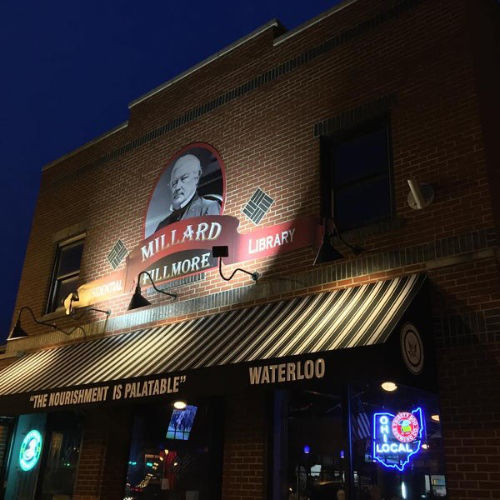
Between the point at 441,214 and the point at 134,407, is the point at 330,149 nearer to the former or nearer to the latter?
the point at 441,214

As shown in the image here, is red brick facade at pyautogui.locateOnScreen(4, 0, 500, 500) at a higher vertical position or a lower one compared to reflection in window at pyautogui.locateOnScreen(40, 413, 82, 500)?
higher

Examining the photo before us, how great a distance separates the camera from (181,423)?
8648 millimetres

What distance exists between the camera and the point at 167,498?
331 inches

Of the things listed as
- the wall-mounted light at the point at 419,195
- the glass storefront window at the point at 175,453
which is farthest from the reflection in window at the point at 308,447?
the wall-mounted light at the point at 419,195

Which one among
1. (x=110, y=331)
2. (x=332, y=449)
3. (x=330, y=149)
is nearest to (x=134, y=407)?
(x=110, y=331)

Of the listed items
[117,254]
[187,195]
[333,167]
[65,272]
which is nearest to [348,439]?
[333,167]

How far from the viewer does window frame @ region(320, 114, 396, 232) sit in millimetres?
7695

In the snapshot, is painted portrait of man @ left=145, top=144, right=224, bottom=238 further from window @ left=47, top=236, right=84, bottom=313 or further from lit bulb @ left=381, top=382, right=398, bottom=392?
lit bulb @ left=381, top=382, right=398, bottom=392

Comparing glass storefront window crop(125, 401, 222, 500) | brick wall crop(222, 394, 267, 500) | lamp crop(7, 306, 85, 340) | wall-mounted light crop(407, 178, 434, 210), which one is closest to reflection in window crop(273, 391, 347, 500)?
brick wall crop(222, 394, 267, 500)

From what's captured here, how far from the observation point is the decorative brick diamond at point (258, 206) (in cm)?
866

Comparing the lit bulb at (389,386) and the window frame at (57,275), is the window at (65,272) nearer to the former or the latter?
the window frame at (57,275)

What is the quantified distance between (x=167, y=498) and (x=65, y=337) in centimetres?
399

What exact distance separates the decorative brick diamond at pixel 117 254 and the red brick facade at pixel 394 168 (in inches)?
7.1

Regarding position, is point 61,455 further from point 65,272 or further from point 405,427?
point 405,427
